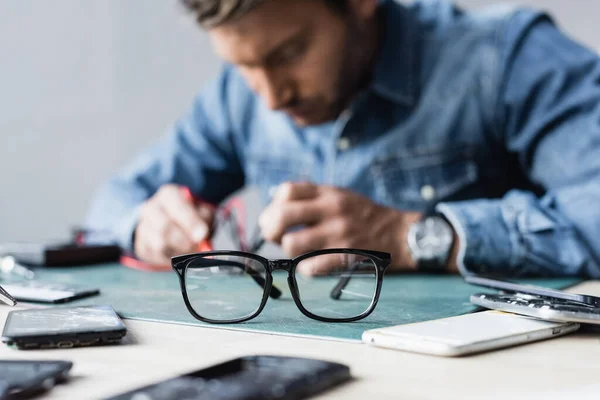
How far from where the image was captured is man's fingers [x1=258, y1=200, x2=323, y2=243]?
1.00 meters

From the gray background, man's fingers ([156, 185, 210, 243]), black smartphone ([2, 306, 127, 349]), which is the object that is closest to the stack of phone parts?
black smartphone ([2, 306, 127, 349])

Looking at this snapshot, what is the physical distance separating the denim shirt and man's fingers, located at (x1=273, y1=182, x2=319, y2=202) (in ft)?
0.70

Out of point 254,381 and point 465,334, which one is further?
point 465,334

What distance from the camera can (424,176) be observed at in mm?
1398

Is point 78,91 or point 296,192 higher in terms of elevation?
point 78,91

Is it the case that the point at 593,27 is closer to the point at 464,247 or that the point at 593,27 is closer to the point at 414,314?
the point at 464,247

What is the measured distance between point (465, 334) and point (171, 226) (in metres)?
0.77

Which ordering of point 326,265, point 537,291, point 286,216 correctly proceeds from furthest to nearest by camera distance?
point 286,216
point 326,265
point 537,291

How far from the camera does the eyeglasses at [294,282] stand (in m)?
0.65

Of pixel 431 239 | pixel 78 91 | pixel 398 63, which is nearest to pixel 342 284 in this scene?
pixel 431 239

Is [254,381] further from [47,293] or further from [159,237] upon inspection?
[159,237]

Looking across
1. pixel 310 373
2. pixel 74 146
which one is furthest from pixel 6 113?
pixel 310 373

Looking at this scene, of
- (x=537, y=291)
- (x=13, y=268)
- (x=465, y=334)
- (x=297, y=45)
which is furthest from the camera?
(x=297, y=45)

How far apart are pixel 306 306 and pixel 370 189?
0.80 meters
